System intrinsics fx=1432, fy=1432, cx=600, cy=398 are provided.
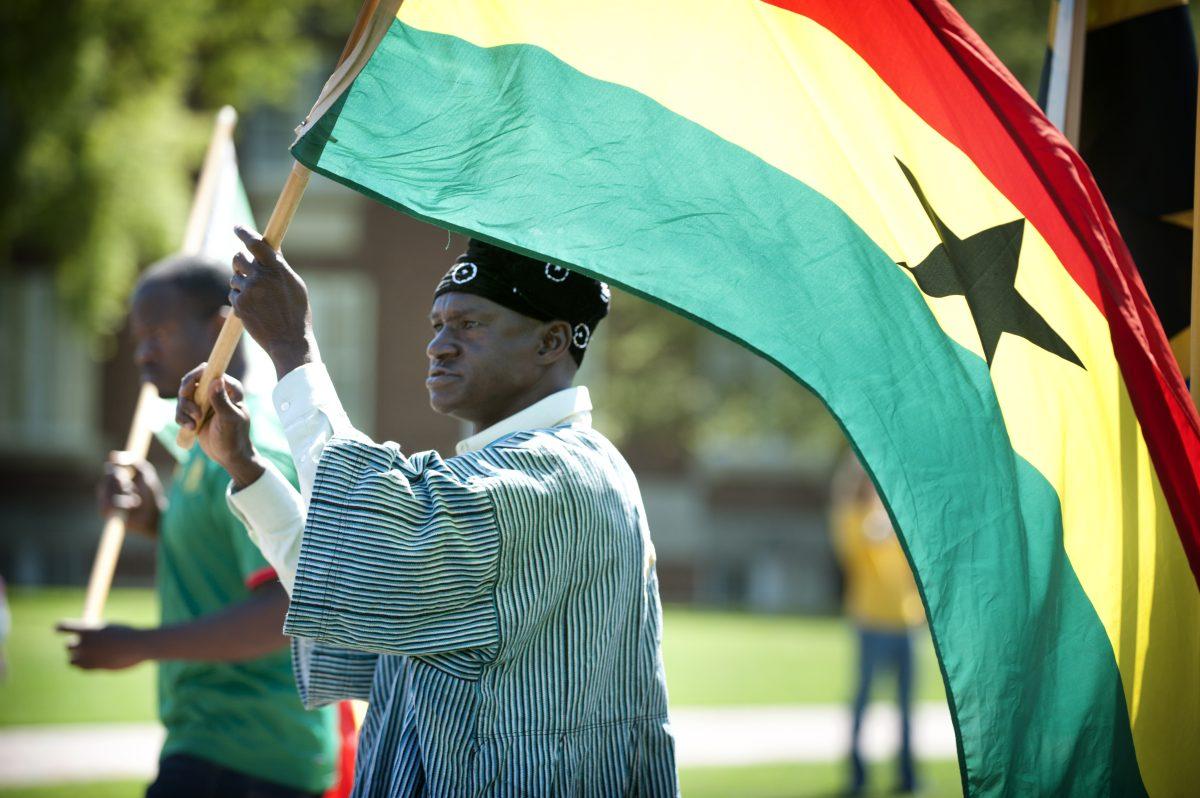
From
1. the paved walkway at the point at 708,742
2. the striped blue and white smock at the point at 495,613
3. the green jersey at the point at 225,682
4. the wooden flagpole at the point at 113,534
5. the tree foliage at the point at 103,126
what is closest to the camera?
the striped blue and white smock at the point at 495,613

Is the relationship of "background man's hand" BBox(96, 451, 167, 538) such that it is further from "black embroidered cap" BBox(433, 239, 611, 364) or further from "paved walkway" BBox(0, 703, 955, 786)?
"paved walkway" BBox(0, 703, 955, 786)

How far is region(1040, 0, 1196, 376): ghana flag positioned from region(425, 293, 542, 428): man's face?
1938mm

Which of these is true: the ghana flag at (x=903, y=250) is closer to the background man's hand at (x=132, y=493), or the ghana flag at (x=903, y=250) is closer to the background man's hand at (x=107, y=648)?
the background man's hand at (x=107, y=648)

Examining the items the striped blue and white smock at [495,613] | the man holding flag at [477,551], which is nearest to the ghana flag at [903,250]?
the man holding flag at [477,551]

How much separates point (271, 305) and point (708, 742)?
301 inches

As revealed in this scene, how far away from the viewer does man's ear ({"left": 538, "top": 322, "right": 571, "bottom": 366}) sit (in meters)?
2.99

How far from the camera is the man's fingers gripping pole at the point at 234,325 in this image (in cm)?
A: 275

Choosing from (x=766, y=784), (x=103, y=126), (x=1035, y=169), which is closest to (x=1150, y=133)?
(x=1035, y=169)

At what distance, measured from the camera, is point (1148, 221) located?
3980 mm

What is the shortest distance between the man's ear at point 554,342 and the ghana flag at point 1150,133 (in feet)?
5.97

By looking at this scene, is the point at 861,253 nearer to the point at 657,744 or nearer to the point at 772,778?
the point at 657,744

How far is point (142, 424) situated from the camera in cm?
460

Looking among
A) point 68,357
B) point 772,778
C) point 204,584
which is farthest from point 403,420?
point 204,584

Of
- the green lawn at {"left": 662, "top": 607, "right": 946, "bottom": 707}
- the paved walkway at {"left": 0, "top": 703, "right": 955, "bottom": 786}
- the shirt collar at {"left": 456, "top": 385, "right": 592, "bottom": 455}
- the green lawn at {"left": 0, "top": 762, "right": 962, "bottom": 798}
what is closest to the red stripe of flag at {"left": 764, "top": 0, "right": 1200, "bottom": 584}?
the shirt collar at {"left": 456, "top": 385, "right": 592, "bottom": 455}
